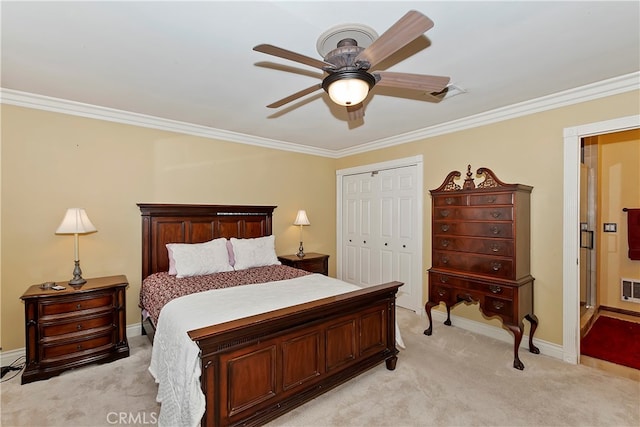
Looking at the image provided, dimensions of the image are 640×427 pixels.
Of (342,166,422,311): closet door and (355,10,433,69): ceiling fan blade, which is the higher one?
(355,10,433,69): ceiling fan blade

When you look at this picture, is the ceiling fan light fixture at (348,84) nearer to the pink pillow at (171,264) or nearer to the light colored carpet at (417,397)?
the light colored carpet at (417,397)

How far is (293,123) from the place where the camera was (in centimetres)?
374

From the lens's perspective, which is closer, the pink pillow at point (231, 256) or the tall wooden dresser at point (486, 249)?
the tall wooden dresser at point (486, 249)

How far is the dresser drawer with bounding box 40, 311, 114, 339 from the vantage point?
2.56m

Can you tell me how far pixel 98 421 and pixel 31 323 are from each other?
1124 mm

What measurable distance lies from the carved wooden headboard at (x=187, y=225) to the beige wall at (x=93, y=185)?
0.12 m

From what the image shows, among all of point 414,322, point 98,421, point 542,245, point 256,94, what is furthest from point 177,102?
point 542,245

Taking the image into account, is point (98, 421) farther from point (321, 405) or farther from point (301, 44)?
point (301, 44)

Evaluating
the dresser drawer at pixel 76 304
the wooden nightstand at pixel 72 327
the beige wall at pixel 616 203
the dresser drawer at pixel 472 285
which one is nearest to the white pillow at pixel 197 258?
the wooden nightstand at pixel 72 327

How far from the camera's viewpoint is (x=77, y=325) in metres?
2.68

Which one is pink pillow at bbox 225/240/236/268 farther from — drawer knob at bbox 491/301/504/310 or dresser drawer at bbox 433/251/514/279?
drawer knob at bbox 491/301/504/310

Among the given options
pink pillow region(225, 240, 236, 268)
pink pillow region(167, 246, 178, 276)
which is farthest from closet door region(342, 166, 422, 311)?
pink pillow region(167, 246, 178, 276)

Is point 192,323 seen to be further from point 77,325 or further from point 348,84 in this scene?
point 348,84

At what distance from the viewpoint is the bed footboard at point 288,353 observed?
1740 mm
